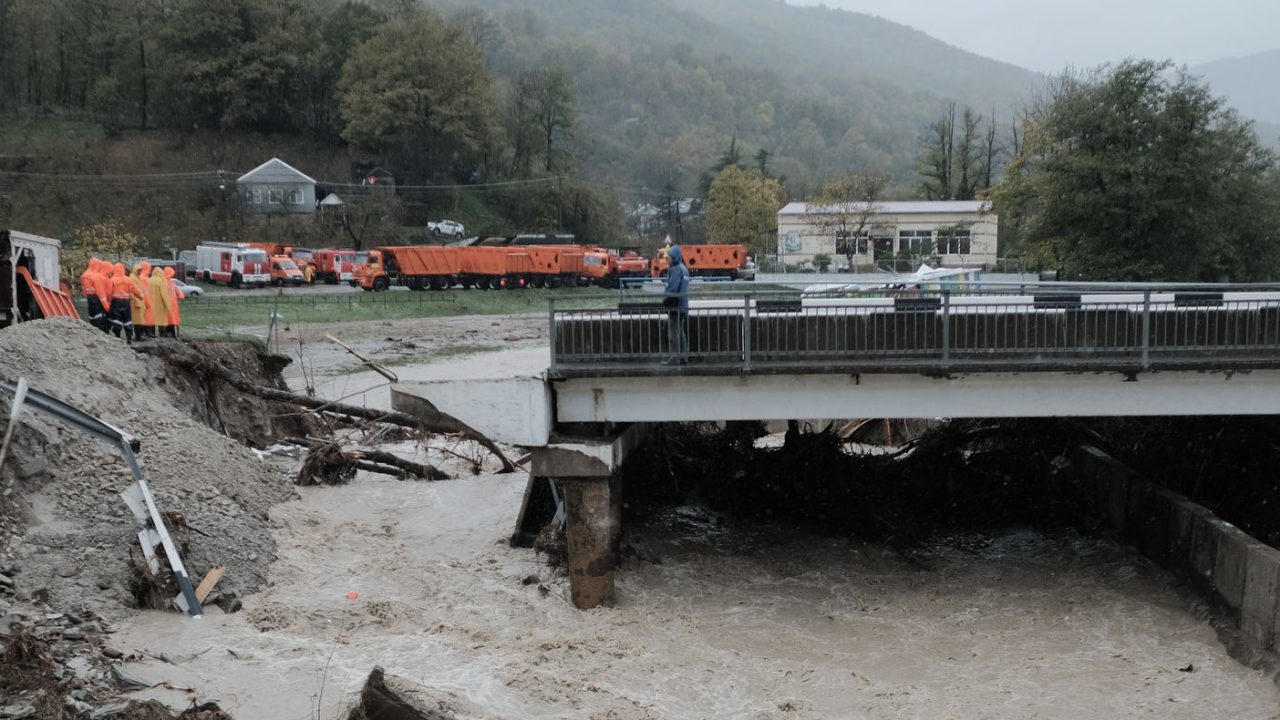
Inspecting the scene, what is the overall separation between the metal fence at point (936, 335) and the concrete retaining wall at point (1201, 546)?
2.28 meters

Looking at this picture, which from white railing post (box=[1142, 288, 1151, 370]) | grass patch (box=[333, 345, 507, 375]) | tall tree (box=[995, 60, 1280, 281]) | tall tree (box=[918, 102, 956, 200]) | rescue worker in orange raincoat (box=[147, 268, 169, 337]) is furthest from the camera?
tall tree (box=[918, 102, 956, 200])

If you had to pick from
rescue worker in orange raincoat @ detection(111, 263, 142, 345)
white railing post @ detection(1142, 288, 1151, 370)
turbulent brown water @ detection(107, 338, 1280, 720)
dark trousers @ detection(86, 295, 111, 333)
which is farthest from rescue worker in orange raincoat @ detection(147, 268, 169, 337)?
white railing post @ detection(1142, 288, 1151, 370)

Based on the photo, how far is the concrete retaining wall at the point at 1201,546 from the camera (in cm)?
1252

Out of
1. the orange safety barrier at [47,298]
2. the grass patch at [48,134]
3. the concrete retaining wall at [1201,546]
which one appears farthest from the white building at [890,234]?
the grass patch at [48,134]

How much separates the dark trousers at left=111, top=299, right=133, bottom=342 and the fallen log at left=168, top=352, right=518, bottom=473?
7.77ft

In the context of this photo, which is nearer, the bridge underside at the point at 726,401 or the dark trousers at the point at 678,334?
the dark trousers at the point at 678,334

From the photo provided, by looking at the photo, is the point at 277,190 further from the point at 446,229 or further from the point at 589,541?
the point at 589,541

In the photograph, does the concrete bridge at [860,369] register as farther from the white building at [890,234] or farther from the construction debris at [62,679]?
the white building at [890,234]

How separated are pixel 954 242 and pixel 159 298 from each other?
53.6m

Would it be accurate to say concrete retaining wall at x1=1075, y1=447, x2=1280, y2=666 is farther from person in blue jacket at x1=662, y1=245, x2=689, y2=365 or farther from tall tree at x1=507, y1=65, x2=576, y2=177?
tall tree at x1=507, y1=65, x2=576, y2=177

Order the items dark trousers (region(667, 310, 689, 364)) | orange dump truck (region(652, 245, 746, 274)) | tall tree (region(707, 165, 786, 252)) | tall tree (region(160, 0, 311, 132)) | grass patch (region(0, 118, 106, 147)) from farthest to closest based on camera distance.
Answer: tall tree (region(160, 0, 311, 132)), grass patch (region(0, 118, 106, 147)), tall tree (region(707, 165, 786, 252)), orange dump truck (region(652, 245, 746, 274)), dark trousers (region(667, 310, 689, 364))

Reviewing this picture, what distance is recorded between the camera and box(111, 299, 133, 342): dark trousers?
2166cm

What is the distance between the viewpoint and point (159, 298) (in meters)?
22.4

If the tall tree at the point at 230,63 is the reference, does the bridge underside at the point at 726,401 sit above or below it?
below
